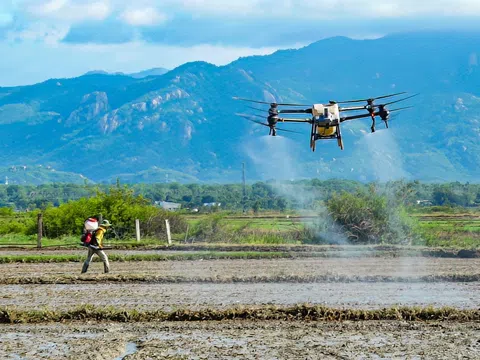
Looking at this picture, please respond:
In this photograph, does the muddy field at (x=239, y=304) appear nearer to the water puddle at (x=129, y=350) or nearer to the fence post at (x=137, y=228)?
the water puddle at (x=129, y=350)

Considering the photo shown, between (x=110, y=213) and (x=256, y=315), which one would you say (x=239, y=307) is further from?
(x=110, y=213)

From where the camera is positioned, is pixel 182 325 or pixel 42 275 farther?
pixel 42 275

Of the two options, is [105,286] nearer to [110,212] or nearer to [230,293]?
[230,293]

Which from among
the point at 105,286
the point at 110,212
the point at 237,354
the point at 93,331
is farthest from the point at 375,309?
the point at 110,212

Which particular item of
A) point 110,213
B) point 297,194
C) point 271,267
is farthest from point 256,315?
point 297,194

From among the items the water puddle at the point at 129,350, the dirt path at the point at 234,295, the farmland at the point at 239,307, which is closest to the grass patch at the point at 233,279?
the farmland at the point at 239,307

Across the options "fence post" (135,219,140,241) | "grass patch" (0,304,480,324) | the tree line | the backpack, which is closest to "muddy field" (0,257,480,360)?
"grass patch" (0,304,480,324)

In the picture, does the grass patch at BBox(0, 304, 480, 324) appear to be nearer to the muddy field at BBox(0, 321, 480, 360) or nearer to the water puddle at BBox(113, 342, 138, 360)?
the muddy field at BBox(0, 321, 480, 360)
